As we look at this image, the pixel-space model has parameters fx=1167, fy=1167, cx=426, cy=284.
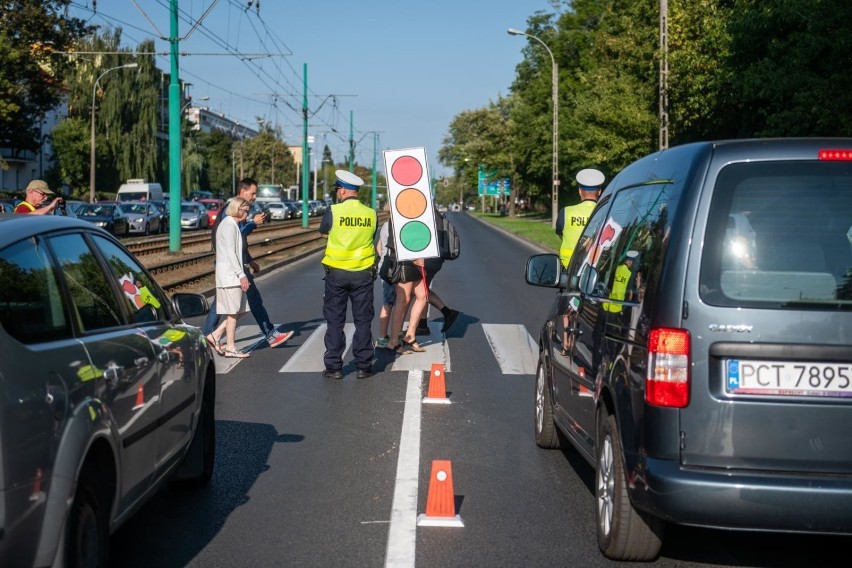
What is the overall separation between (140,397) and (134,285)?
33.9 inches

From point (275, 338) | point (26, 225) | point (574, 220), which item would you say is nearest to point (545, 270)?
point (574, 220)

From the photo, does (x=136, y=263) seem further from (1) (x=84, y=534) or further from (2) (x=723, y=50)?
(2) (x=723, y=50)

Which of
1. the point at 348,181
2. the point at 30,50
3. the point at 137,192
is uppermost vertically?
the point at 30,50

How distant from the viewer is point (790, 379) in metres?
4.51

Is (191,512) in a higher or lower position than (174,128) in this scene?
lower

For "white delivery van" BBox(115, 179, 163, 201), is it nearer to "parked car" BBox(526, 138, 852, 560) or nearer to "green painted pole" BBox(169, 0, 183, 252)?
"green painted pole" BBox(169, 0, 183, 252)

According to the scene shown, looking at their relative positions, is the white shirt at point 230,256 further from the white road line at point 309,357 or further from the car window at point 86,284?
the car window at point 86,284

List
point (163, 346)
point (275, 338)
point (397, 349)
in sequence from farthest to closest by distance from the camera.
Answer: point (275, 338) → point (397, 349) → point (163, 346)

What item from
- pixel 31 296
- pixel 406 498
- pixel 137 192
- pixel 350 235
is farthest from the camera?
pixel 137 192

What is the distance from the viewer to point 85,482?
417cm

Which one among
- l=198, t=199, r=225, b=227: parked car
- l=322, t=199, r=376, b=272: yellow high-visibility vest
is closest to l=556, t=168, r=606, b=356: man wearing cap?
l=322, t=199, r=376, b=272: yellow high-visibility vest

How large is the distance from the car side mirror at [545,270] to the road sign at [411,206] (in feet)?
16.8

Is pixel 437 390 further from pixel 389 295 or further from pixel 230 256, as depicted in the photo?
pixel 389 295

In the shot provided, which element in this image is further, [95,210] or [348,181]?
[95,210]
